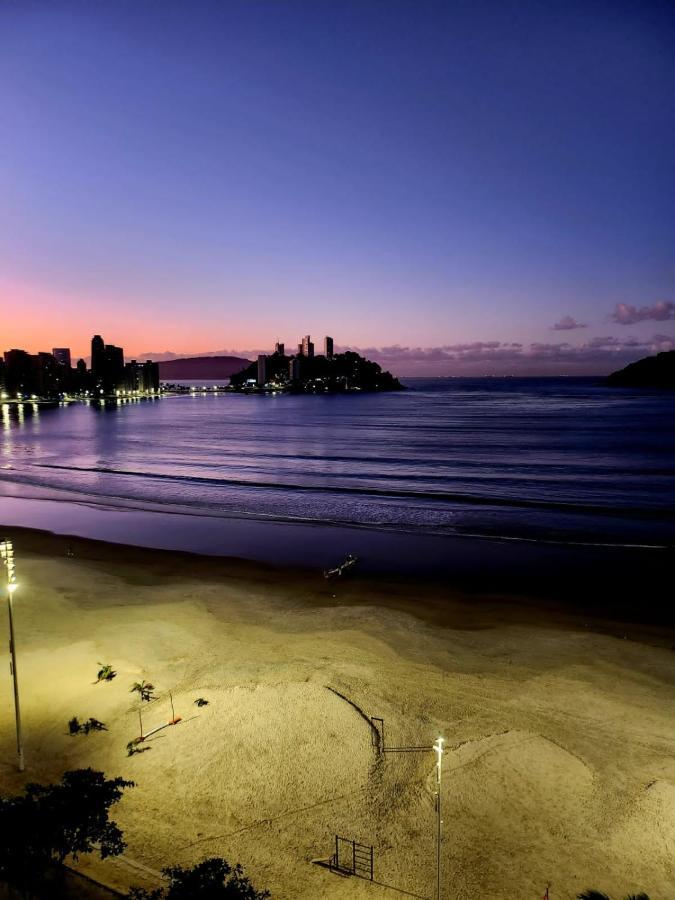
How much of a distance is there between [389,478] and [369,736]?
43.2 meters

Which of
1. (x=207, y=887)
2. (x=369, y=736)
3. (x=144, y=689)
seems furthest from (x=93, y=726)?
(x=207, y=887)

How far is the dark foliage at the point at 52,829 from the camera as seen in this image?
10000 mm

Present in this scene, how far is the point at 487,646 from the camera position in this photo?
2180 cm

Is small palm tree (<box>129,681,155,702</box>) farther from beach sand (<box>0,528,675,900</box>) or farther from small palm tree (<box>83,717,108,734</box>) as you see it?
small palm tree (<box>83,717,108,734</box>)

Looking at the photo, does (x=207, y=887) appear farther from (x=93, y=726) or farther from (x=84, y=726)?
(x=84, y=726)

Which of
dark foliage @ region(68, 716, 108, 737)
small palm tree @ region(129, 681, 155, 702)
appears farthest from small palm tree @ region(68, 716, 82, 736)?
small palm tree @ region(129, 681, 155, 702)

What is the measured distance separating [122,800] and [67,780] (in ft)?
6.78

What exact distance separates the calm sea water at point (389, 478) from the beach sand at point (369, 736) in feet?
43.2

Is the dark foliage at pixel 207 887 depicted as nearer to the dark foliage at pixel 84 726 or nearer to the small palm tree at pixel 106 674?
the dark foliage at pixel 84 726

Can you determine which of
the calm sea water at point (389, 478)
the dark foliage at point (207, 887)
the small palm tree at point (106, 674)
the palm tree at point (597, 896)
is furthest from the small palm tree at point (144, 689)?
the calm sea water at point (389, 478)

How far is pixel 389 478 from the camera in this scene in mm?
58531

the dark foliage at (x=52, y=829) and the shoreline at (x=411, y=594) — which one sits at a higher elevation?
the dark foliage at (x=52, y=829)

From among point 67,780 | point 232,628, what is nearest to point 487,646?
point 232,628

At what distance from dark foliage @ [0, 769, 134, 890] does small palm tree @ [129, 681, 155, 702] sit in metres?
5.70
